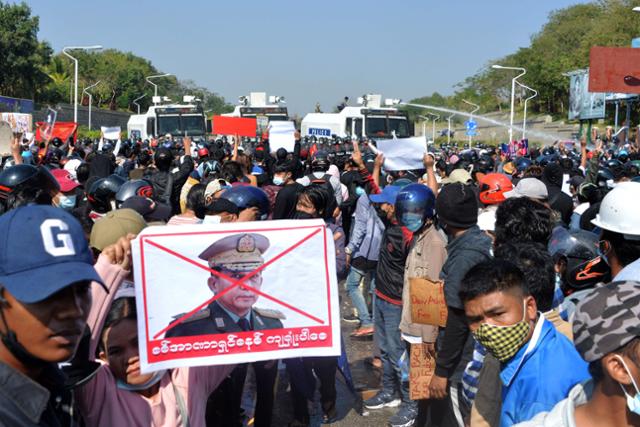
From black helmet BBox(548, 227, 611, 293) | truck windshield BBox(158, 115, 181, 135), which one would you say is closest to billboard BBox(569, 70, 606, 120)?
truck windshield BBox(158, 115, 181, 135)

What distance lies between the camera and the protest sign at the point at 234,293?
9.26 ft

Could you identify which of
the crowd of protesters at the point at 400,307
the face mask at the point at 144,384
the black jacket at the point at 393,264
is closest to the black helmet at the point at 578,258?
the crowd of protesters at the point at 400,307

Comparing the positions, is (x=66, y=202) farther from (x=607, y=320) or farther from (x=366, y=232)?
(x=607, y=320)

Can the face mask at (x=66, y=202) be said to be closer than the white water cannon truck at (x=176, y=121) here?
Yes

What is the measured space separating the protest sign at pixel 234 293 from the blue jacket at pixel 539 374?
71cm

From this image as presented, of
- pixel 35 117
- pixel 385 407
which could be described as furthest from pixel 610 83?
pixel 35 117

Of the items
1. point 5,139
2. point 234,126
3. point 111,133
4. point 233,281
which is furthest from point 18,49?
point 233,281

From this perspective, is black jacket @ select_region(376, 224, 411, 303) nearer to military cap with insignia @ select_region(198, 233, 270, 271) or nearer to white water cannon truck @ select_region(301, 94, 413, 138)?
military cap with insignia @ select_region(198, 233, 270, 271)

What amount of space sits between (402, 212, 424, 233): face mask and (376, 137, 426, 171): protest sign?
3080 millimetres

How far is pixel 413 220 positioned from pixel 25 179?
2.80 m

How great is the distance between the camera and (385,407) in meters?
6.64

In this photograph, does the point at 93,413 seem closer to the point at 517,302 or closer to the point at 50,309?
the point at 50,309

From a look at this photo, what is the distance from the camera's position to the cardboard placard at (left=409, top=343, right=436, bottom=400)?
515cm

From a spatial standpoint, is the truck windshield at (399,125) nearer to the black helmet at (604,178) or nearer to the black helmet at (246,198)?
the black helmet at (604,178)
